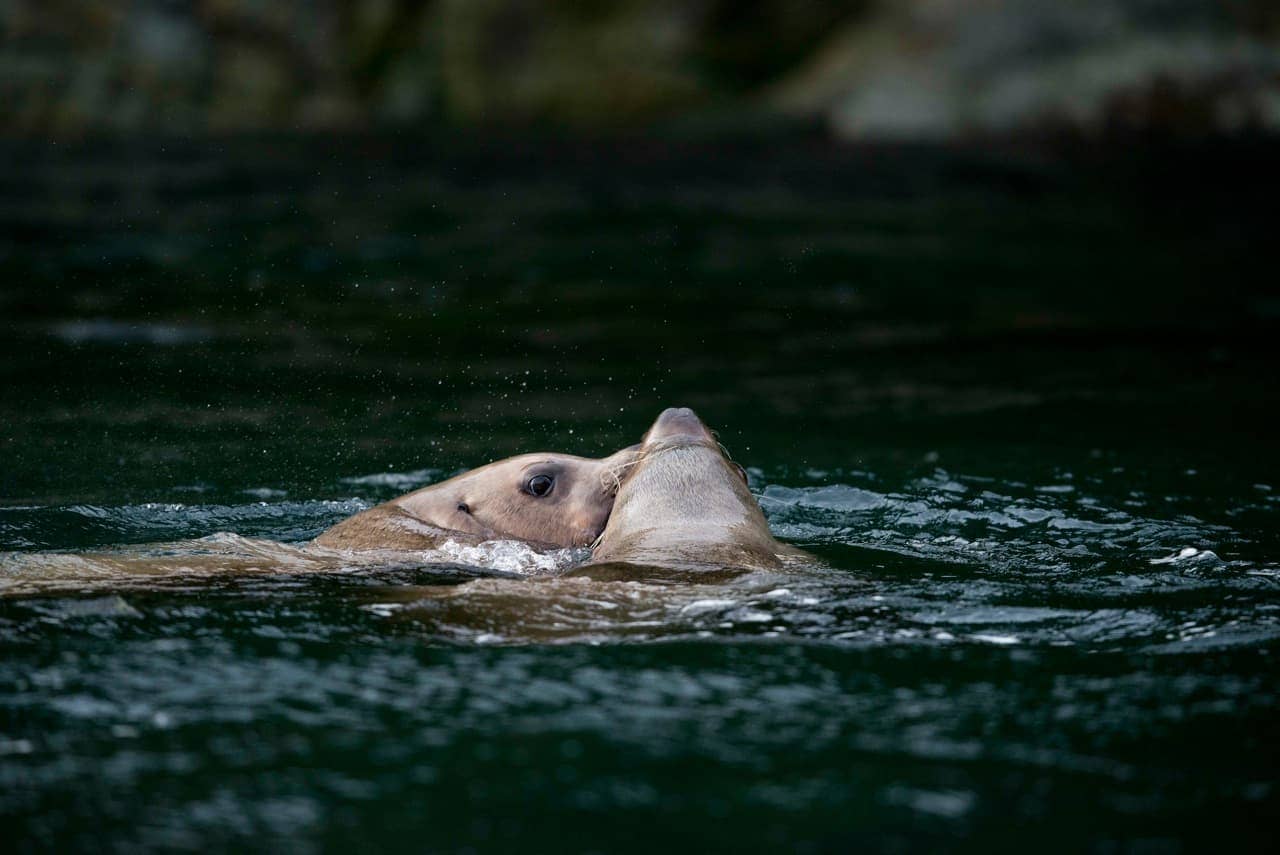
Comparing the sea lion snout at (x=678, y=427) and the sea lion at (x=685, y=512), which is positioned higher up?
the sea lion snout at (x=678, y=427)

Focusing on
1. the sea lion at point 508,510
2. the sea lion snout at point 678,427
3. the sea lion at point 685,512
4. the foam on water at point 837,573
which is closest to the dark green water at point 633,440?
the foam on water at point 837,573

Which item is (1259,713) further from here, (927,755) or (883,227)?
(883,227)

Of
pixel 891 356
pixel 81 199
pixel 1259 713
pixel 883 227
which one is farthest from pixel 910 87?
pixel 1259 713

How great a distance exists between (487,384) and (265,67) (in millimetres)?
13231

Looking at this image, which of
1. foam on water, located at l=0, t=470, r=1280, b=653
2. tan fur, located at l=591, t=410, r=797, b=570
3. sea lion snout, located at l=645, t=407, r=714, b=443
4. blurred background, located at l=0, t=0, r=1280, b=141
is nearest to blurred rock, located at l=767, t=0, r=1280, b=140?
→ blurred background, located at l=0, t=0, r=1280, b=141

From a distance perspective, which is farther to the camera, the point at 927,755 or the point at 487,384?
the point at 487,384

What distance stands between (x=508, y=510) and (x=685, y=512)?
94cm

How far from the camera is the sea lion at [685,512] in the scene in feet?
18.1

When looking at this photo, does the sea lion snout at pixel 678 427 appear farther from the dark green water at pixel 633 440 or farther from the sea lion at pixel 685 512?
the dark green water at pixel 633 440

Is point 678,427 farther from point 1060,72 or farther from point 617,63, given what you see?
point 617,63

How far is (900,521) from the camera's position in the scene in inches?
280

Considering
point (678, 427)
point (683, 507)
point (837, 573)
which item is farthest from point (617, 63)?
point (837, 573)

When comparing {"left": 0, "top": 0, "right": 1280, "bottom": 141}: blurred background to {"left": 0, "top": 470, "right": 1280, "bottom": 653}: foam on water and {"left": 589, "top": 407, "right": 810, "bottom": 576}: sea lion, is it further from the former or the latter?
{"left": 589, "top": 407, "right": 810, "bottom": 576}: sea lion

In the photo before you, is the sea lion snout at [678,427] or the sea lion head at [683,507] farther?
the sea lion snout at [678,427]
